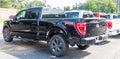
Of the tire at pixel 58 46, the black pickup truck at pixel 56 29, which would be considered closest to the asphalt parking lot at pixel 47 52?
the tire at pixel 58 46

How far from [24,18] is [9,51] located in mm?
1586

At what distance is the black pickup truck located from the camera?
6.72 meters

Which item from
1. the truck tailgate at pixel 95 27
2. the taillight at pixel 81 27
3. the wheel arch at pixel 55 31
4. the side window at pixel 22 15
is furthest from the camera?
the side window at pixel 22 15

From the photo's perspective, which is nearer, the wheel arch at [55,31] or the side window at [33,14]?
the wheel arch at [55,31]

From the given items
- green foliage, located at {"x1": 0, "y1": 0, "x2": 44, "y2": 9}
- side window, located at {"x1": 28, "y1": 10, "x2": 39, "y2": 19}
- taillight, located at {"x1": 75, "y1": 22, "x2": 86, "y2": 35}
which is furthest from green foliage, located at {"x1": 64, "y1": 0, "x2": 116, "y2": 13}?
taillight, located at {"x1": 75, "y1": 22, "x2": 86, "y2": 35}

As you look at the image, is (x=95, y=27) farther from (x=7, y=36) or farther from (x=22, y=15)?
(x=7, y=36)

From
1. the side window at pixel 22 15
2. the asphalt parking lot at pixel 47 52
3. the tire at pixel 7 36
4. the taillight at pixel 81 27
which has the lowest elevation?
the asphalt parking lot at pixel 47 52

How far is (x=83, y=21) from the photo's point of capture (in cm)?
Answer: 664

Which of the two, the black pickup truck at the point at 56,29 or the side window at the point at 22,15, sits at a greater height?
the side window at the point at 22,15

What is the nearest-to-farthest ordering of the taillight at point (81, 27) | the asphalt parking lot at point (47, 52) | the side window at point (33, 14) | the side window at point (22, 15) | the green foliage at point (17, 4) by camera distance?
1. the taillight at point (81, 27)
2. the asphalt parking lot at point (47, 52)
3. the side window at point (33, 14)
4. the side window at point (22, 15)
5. the green foliage at point (17, 4)

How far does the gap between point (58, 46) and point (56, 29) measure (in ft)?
1.96

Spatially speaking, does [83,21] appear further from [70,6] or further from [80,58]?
[70,6]

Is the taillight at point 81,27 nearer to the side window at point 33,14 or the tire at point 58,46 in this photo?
the tire at point 58,46

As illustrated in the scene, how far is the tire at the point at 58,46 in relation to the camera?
714 centimetres
